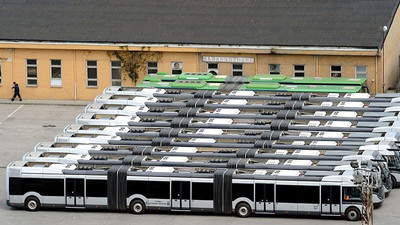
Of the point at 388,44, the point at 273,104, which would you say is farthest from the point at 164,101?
the point at 388,44

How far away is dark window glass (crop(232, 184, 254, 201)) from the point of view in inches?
2348

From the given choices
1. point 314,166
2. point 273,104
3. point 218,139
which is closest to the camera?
point 314,166

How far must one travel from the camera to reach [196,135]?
6569cm

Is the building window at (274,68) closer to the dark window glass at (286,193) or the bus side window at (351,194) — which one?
the dark window glass at (286,193)

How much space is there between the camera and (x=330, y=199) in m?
58.8

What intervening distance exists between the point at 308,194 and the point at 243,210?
2936 millimetres

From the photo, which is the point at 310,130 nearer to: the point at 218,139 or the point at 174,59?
the point at 218,139

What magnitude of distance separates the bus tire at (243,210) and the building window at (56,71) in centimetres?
2616

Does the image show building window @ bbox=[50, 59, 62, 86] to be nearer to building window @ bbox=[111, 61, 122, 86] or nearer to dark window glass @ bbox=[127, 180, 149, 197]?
building window @ bbox=[111, 61, 122, 86]

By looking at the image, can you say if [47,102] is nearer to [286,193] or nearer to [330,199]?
[286,193]

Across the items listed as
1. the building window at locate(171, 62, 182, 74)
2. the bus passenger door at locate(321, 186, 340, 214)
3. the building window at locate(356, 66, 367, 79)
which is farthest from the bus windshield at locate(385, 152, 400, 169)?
the building window at locate(171, 62, 182, 74)

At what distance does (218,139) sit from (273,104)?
5.51 meters

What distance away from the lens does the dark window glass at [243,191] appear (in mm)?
59647

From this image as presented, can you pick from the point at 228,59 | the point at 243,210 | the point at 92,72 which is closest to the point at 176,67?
the point at 228,59
